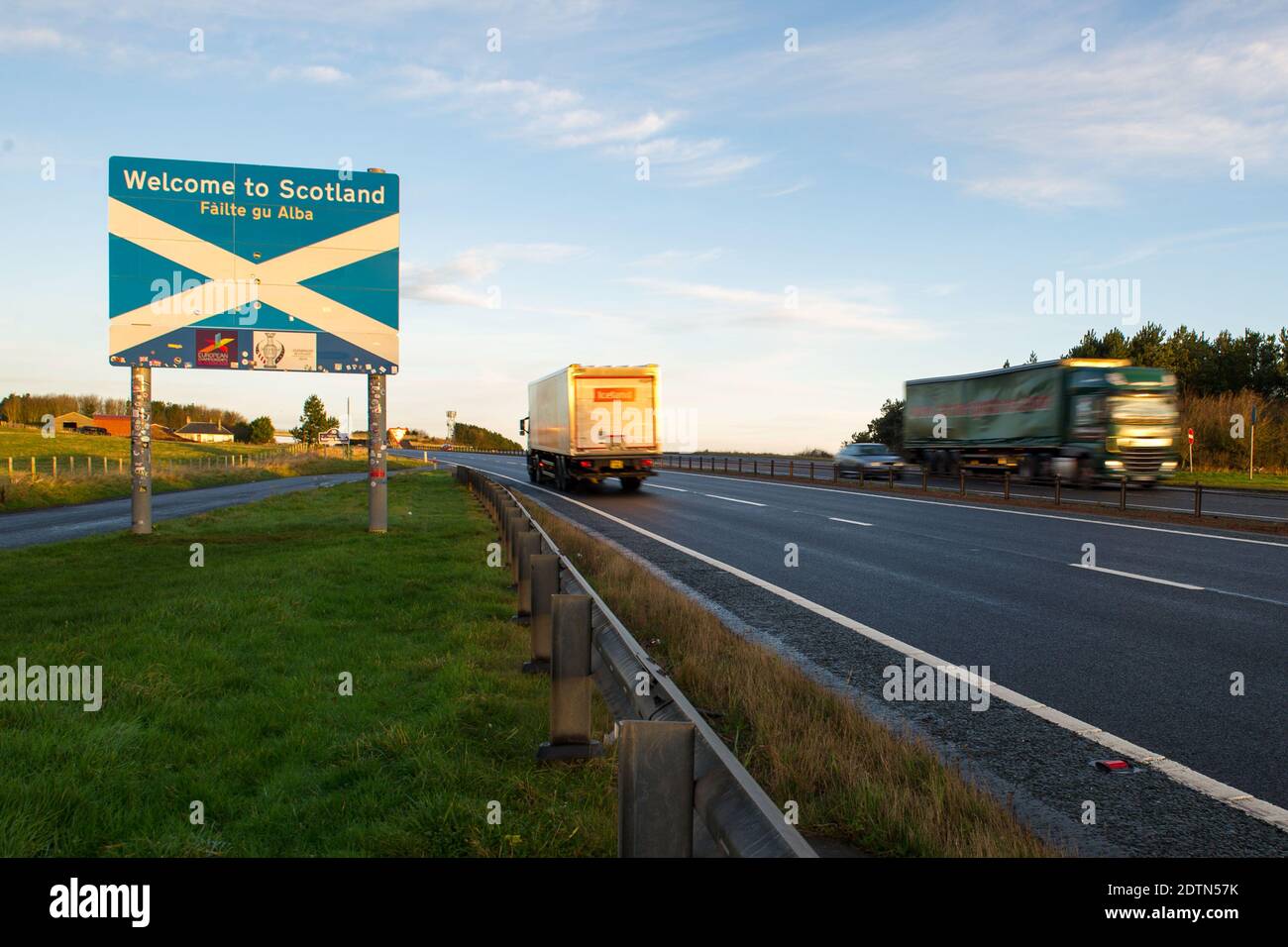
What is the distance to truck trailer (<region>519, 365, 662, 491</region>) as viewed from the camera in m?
28.0

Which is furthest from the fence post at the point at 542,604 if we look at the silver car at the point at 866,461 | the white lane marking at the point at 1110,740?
the silver car at the point at 866,461

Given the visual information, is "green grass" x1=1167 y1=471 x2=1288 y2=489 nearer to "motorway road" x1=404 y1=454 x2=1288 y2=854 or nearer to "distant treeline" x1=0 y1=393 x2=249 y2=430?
"motorway road" x1=404 y1=454 x2=1288 y2=854

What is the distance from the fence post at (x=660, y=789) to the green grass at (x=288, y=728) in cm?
105

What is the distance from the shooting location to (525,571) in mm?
7898

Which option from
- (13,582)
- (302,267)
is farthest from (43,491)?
(13,582)

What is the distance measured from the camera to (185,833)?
12.5 ft

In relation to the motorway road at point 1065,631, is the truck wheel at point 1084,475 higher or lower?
higher

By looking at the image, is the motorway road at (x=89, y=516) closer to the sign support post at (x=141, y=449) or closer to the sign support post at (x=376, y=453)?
the sign support post at (x=141, y=449)

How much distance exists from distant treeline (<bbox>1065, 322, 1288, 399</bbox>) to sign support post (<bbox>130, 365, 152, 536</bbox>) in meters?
62.7

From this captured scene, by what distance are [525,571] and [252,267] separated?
11708 millimetres

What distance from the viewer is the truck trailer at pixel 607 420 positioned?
28.0 m

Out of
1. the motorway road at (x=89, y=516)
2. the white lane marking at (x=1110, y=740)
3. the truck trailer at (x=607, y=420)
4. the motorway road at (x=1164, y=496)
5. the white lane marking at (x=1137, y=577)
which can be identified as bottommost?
the motorway road at (x=89, y=516)

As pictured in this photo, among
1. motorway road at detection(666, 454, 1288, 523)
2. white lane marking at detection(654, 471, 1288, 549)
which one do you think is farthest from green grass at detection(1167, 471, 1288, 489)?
white lane marking at detection(654, 471, 1288, 549)

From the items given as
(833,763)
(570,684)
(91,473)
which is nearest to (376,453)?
(570,684)
